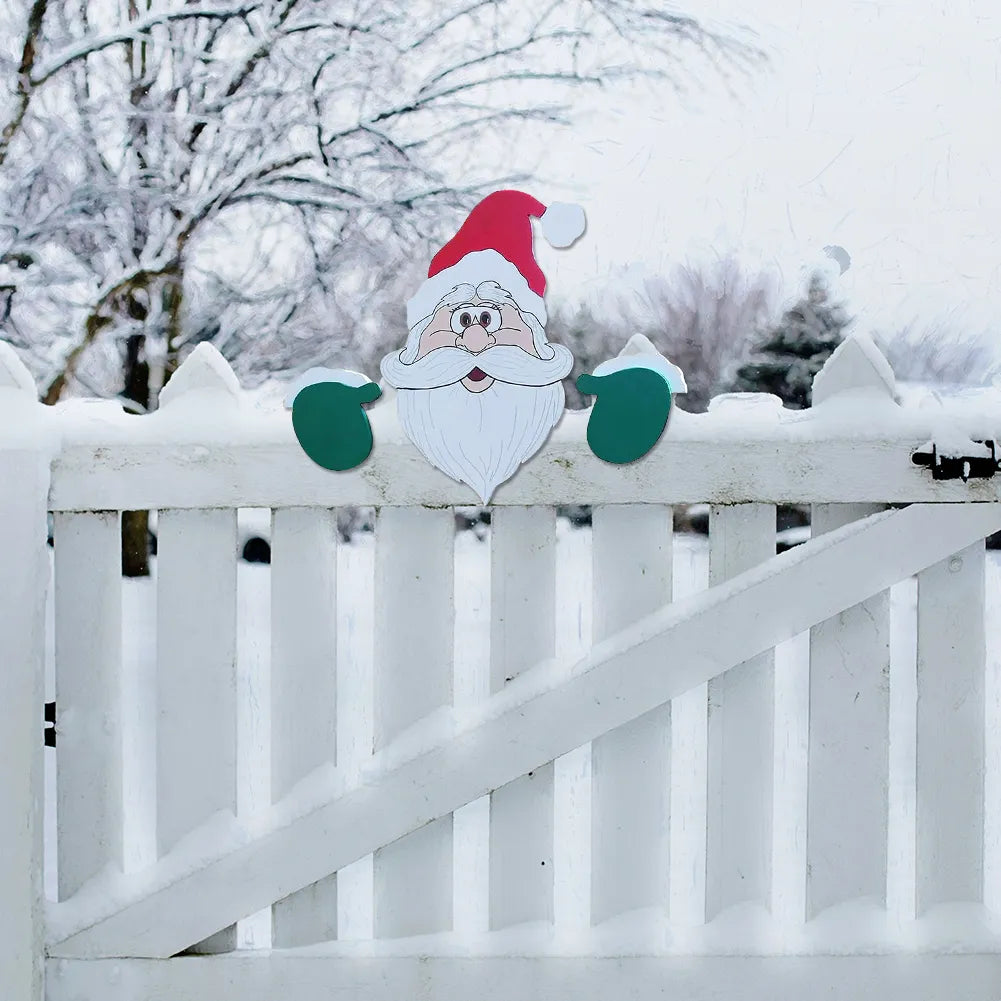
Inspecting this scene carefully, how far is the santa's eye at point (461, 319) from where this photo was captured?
846 millimetres

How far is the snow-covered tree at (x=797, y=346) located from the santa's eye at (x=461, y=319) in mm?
1144

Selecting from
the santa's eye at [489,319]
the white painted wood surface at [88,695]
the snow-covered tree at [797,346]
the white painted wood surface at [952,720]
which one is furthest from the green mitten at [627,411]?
the snow-covered tree at [797,346]

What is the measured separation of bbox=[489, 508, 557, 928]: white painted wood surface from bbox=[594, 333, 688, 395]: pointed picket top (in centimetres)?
15

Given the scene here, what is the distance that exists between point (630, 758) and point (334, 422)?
45 cm

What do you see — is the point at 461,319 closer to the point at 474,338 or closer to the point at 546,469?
the point at 474,338

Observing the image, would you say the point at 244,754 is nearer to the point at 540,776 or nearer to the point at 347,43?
the point at 540,776

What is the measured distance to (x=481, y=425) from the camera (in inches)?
33.5

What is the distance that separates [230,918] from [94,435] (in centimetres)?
50

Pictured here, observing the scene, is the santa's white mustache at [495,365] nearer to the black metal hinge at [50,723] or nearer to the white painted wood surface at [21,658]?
the white painted wood surface at [21,658]

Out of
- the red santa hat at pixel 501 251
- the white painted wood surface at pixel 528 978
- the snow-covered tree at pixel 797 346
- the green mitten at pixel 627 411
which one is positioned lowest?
the white painted wood surface at pixel 528 978

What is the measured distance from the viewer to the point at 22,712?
2.83ft

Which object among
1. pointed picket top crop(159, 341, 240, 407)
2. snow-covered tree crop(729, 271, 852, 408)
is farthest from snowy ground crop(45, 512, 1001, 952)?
snow-covered tree crop(729, 271, 852, 408)

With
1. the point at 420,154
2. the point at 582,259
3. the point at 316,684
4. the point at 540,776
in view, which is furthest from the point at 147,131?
the point at 540,776

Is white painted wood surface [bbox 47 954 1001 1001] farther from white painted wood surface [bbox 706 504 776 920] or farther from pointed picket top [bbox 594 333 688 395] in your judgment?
pointed picket top [bbox 594 333 688 395]
